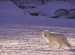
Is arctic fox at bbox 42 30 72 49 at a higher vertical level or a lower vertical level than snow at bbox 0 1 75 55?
higher

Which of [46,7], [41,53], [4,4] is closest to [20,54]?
[41,53]

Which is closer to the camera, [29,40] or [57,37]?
[57,37]

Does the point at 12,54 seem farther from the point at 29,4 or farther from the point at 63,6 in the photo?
the point at 29,4

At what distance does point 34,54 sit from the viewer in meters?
3.32

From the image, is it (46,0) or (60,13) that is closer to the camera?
(60,13)

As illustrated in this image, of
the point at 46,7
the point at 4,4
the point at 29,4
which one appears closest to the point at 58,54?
the point at 4,4

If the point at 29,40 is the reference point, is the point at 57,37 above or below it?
above

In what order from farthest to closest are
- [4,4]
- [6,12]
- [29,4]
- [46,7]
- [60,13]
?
1. [29,4]
2. [46,7]
3. [4,4]
4. [60,13]
5. [6,12]

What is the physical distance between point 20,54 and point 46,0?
2995 centimetres

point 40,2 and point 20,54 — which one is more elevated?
point 40,2

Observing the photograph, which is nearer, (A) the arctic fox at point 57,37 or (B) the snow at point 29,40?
(B) the snow at point 29,40

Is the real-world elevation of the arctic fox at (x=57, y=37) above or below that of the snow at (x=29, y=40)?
above

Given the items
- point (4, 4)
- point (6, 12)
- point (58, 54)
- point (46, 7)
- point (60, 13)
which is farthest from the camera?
point (46, 7)

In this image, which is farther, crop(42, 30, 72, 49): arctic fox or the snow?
crop(42, 30, 72, 49): arctic fox
